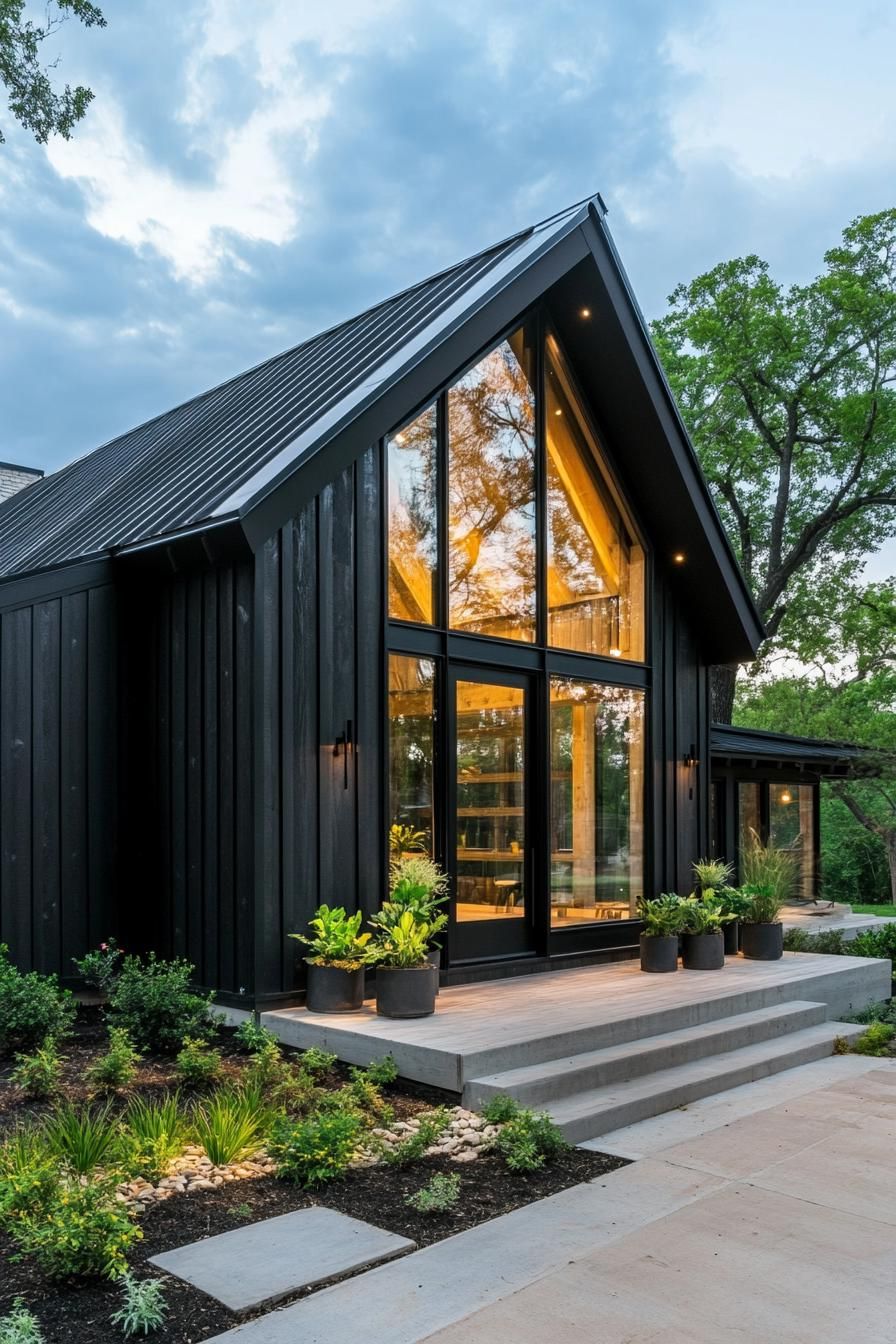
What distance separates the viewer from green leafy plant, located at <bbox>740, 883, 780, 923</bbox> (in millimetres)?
8594

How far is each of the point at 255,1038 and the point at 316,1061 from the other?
43 centimetres

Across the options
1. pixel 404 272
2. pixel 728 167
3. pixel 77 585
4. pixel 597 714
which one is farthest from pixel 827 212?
pixel 404 272

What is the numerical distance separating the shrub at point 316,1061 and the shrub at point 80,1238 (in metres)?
1.86

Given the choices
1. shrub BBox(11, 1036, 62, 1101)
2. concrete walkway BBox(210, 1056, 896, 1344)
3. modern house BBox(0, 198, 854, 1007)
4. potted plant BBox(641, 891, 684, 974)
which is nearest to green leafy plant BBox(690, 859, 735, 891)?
modern house BBox(0, 198, 854, 1007)

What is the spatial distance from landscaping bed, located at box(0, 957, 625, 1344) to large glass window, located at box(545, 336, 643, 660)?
4267mm

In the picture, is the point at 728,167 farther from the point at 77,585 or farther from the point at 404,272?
the point at 404,272

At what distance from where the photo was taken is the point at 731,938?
8836mm

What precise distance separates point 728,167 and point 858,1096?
68.6 ft

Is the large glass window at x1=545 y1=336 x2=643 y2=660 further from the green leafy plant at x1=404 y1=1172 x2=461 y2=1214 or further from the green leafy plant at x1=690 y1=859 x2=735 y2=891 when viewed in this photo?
the green leafy plant at x1=404 y1=1172 x2=461 y2=1214

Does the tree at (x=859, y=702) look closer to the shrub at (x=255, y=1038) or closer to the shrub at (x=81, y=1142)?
the shrub at (x=255, y=1038)

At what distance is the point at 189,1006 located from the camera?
5695 mm

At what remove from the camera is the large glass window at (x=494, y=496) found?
7.67m

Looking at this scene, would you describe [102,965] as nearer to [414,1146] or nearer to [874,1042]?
[414,1146]

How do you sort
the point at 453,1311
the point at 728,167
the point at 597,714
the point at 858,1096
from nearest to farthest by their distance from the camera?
1. the point at 453,1311
2. the point at 858,1096
3. the point at 597,714
4. the point at 728,167
